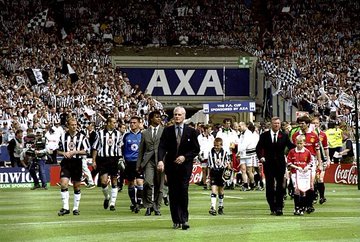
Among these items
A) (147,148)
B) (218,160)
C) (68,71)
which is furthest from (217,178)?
(68,71)

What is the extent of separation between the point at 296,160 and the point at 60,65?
2490cm

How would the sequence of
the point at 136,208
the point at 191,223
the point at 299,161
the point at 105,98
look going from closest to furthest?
the point at 191,223, the point at 299,161, the point at 136,208, the point at 105,98

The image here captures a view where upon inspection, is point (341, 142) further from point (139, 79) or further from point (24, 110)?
point (139, 79)

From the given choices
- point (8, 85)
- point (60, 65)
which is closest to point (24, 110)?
point (8, 85)

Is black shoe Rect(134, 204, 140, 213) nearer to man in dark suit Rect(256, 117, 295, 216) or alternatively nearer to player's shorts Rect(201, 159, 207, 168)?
man in dark suit Rect(256, 117, 295, 216)

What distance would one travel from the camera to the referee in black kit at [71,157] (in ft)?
67.7

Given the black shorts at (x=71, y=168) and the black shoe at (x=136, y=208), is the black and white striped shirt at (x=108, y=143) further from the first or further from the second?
the black shorts at (x=71, y=168)

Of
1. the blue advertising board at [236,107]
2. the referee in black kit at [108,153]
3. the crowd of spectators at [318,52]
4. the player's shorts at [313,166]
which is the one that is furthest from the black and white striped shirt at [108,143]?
the crowd of spectators at [318,52]

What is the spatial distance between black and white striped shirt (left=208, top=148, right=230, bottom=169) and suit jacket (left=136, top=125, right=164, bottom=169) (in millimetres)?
1287

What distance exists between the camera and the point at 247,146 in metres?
30.5

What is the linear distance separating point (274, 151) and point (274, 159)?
0.53 ft

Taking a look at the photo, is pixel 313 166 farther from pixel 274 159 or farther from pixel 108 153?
pixel 108 153

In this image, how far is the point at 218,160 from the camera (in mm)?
21297

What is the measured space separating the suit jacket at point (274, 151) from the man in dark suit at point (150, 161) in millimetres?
2115
